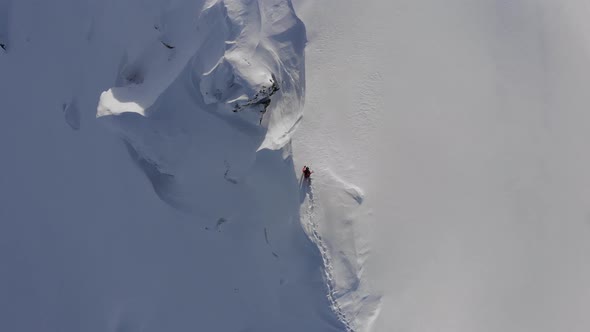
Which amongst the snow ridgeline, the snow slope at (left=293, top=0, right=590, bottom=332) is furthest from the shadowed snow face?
the snow slope at (left=293, top=0, right=590, bottom=332)

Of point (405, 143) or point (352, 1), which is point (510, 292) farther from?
point (352, 1)

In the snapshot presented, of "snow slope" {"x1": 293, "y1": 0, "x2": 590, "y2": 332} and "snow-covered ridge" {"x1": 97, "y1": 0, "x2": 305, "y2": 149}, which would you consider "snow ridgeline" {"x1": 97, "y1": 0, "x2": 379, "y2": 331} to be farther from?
"snow slope" {"x1": 293, "y1": 0, "x2": 590, "y2": 332}

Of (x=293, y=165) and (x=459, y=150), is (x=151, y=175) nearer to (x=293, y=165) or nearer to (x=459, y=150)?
(x=293, y=165)

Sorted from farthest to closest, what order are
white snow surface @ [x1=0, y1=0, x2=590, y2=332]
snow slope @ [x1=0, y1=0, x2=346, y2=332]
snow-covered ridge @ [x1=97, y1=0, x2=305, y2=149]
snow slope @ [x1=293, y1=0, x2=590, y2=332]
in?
snow slope @ [x1=293, y1=0, x2=590, y2=332]
white snow surface @ [x1=0, y1=0, x2=590, y2=332]
snow slope @ [x1=0, y1=0, x2=346, y2=332]
snow-covered ridge @ [x1=97, y1=0, x2=305, y2=149]

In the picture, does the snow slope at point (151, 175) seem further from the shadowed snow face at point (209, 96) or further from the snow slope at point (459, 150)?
the snow slope at point (459, 150)

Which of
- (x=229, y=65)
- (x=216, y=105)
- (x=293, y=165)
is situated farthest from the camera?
(x=293, y=165)

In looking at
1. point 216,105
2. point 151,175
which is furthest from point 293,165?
point 151,175

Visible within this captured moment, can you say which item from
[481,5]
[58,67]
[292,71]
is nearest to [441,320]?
[292,71]
